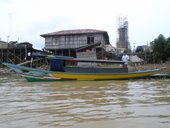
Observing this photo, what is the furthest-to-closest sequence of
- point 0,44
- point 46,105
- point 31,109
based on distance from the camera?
point 0,44 < point 46,105 < point 31,109

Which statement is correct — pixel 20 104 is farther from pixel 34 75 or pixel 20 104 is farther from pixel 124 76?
pixel 124 76

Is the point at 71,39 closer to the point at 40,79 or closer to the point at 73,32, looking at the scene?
the point at 73,32

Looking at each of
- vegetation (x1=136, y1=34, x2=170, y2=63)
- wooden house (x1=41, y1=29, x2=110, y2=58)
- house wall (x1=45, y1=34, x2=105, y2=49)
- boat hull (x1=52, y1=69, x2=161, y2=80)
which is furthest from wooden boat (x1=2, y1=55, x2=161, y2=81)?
house wall (x1=45, y1=34, x2=105, y2=49)

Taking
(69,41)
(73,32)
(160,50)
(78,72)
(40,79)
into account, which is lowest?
(40,79)

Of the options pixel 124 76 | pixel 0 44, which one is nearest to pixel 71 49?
pixel 0 44

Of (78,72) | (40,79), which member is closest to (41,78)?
(40,79)

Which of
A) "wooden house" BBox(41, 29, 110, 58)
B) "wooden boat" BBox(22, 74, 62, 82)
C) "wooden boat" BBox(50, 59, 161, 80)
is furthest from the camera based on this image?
"wooden house" BBox(41, 29, 110, 58)

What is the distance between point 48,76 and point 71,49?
58.0ft

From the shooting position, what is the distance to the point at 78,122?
547 cm

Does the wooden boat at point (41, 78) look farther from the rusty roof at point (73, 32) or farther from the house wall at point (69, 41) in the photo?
the rusty roof at point (73, 32)

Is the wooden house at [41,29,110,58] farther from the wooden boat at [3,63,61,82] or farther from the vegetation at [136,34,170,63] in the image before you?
the wooden boat at [3,63,61,82]

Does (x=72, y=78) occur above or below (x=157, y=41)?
below

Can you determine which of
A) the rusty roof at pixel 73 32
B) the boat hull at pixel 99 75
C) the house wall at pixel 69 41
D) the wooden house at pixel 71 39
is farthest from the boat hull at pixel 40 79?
the rusty roof at pixel 73 32

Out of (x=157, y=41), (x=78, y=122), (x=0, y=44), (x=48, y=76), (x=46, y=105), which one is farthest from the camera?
(x=0, y=44)
